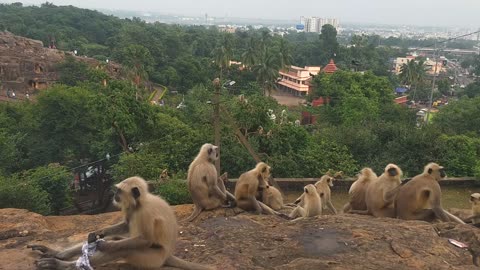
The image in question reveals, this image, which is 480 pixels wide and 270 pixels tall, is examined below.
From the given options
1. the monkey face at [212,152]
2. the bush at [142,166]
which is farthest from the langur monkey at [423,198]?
the bush at [142,166]

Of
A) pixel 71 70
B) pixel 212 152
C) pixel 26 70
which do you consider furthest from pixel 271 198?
pixel 26 70

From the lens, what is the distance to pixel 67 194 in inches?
682

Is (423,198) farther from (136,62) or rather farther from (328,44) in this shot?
(328,44)

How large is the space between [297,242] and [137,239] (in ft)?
8.35

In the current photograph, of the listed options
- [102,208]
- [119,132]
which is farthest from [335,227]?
[119,132]

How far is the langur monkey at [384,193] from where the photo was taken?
7180mm

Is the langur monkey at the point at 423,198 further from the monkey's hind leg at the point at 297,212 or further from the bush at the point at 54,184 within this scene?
the bush at the point at 54,184

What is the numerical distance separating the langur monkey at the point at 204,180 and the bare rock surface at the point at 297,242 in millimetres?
304

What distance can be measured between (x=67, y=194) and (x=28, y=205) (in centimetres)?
343

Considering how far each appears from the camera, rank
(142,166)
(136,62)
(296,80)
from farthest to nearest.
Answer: (296,80) → (136,62) → (142,166)

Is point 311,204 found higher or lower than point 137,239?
lower

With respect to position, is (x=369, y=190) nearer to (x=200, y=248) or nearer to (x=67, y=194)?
(x=200, y=248)

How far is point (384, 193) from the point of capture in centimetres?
725

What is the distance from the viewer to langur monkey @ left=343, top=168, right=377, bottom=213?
785cm
